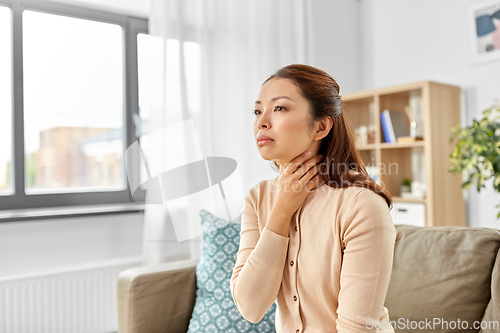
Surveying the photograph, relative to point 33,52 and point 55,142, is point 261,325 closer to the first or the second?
point 55,142

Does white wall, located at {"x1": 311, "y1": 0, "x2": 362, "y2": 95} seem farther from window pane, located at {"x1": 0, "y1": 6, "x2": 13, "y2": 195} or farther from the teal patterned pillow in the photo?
window pane, located at {"x1": 0, "y1": 6, "x2": 13, "y2": 195}

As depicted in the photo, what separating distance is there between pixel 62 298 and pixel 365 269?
181cm

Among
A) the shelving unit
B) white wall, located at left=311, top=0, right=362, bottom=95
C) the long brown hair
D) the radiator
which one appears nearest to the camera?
the long brown hair

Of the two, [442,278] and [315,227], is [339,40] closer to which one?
[442,278]

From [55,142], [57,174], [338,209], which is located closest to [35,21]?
[55,142]

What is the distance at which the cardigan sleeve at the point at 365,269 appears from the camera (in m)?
0.85

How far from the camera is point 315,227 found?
963mm

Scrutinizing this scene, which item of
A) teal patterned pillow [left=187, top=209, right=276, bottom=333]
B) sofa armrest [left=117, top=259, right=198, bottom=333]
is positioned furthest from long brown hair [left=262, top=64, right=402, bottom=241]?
sofa armrest [left=117, top=259, right=198, bottom=333]

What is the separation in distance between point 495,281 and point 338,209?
2.44 ft

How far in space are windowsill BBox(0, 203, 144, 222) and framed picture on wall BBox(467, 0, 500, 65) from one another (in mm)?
2432

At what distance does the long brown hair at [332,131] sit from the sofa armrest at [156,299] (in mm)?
1083

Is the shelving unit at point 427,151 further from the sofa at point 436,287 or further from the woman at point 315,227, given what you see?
the woman at point 315,227

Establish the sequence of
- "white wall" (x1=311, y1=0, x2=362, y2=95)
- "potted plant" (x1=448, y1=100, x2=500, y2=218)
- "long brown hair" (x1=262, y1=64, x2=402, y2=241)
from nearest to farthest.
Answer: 1. "long brown hair" (x1=262, y1=64, x2=402, y2=241)
2. "potted plant" (x1=448, y1=100, x2=500, y2=218)
3. "white wall" (x1=311, y1=0, x2=362, y2=95)

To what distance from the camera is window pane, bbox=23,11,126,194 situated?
7.93 ft
